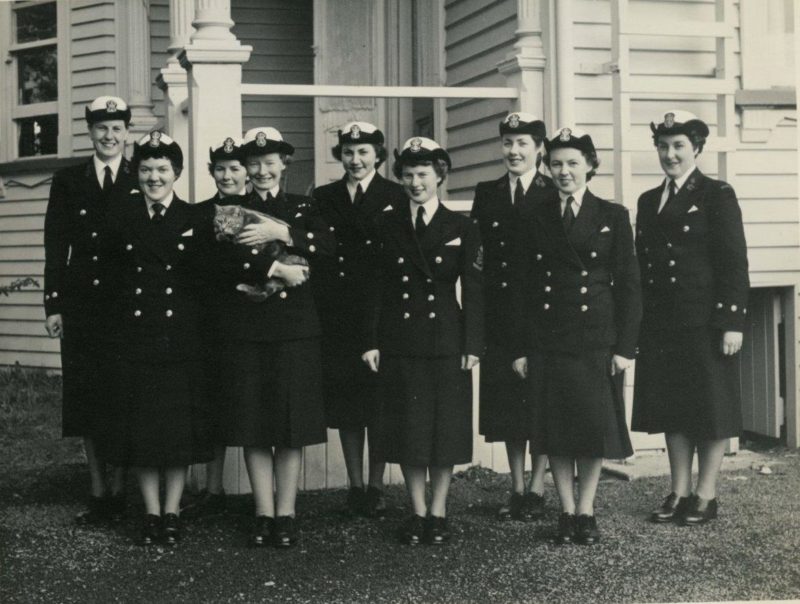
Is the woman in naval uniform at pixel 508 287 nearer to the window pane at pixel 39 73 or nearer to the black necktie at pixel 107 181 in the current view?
the black necktie at pixel 107 181

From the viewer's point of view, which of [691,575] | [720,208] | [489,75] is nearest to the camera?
[691,575]

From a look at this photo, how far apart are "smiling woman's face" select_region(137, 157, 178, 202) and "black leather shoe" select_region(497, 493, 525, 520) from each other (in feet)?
6.78

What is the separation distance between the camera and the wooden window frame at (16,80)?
963 cm

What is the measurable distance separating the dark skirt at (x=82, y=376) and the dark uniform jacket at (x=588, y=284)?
1.98 meters

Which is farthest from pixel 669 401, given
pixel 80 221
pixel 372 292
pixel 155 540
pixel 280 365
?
pixel 80 221

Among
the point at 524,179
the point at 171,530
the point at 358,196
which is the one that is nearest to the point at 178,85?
the point at 358,196

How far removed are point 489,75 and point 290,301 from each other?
3388 mm

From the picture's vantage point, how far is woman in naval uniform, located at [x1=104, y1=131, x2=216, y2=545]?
4473 mm

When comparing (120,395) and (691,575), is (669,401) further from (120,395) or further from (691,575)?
(120,395)

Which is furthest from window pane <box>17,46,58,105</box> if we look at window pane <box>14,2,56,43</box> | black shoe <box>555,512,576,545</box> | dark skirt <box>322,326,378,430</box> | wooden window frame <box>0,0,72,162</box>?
black shoe <box>555,512,576,545</box>

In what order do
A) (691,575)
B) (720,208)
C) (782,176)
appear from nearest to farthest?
(691,575), (720,208), (782,176)

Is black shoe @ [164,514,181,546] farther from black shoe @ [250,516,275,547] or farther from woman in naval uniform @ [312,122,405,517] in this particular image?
woman in naval uniform @ [312,122,405,517]

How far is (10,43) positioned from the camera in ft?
31.9

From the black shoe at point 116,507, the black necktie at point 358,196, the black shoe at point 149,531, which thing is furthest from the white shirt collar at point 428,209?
the black shoe at point 116,507
